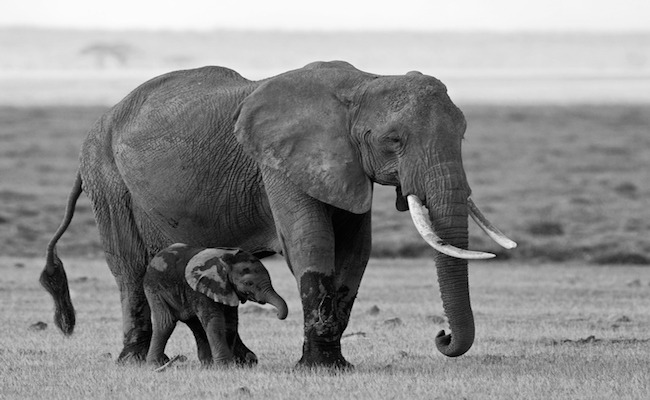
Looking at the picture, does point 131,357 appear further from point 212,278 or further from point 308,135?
point 308,135

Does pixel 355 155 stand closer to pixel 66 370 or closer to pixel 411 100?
pixel 411 100

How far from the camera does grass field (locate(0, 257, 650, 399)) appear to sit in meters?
10.7

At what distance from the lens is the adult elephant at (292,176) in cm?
1115

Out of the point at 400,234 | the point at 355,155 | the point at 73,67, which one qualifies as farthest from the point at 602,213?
the point at 73,67

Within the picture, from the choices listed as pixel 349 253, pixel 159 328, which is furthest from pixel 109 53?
pixel 349 253

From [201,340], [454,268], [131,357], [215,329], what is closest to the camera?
[454,268]

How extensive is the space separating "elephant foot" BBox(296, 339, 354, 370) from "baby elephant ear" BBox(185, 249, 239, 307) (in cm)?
70

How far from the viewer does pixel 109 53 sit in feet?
361

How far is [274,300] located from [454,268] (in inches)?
59.1

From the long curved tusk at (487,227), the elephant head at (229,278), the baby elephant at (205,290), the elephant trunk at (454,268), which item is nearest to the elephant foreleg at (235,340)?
the baby elephant at (205,290)

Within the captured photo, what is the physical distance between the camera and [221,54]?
115812 mm

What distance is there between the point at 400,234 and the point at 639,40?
121434mm

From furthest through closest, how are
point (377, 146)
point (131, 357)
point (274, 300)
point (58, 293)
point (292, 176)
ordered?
point (58, 293) → point (131, 357) → point (274, 300) → point (292, 176) → point (377, 146)

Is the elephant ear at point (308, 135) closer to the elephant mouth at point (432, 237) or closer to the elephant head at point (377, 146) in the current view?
the elephant head at point (377, 146)
